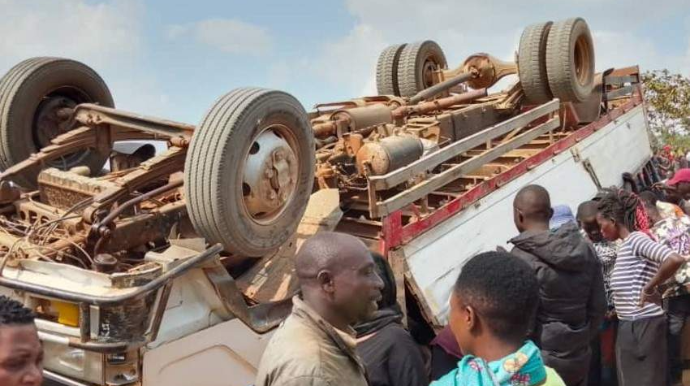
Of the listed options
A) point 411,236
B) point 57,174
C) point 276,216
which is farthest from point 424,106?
point 57,174

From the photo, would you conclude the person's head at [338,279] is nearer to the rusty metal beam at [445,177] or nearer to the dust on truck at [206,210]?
the dust on truck at [206,210]

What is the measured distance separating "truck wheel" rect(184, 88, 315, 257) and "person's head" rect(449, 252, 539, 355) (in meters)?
1.68

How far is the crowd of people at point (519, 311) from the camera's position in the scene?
1.67 m

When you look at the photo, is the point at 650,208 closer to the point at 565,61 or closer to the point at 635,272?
the point at 635,272

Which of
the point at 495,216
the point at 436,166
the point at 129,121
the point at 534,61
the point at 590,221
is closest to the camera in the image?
the point at 129,121

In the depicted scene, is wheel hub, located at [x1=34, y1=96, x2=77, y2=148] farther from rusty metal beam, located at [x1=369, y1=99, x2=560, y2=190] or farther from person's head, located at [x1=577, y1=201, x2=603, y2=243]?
person's head, located at [x1=577, y1=201, x2=603, y2=243]

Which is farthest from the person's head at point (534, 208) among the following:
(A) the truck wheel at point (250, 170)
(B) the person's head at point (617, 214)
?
(A) the truck wheel at point (250, 170)

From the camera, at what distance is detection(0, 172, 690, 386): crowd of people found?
1.61 meters

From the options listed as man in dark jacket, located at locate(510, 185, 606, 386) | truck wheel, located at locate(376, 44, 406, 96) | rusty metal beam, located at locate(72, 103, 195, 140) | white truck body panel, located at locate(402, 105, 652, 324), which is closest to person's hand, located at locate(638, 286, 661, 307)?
man in dark jacket, located at locate(510, 185, 606, 386)

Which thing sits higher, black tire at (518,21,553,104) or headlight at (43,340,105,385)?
black tire at (518,21,553,104)

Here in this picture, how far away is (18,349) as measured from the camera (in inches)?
59.7

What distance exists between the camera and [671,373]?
4.36 meters

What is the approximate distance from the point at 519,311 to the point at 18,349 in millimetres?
1192

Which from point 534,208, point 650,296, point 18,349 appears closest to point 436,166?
point 534,208
